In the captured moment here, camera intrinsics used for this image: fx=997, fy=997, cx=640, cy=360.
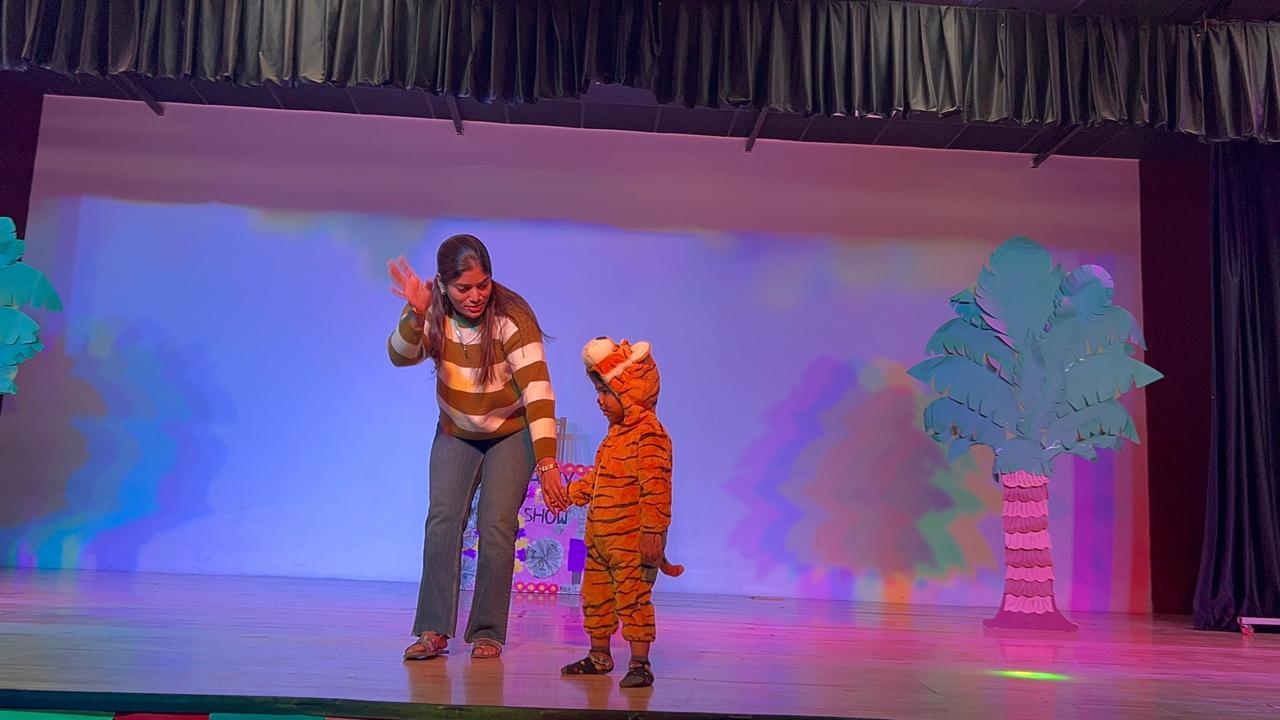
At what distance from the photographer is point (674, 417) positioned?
19.4 ft

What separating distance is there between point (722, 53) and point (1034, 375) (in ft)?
7.07

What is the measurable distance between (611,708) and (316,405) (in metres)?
4.17

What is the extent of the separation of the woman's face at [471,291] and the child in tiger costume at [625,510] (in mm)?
398

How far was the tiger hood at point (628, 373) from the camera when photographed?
8.91ft

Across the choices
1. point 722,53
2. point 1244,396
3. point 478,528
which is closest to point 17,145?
point 722,53

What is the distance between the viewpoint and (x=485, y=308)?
9.77 feet

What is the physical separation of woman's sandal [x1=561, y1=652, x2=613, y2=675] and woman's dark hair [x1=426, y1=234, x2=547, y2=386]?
2.78 ft

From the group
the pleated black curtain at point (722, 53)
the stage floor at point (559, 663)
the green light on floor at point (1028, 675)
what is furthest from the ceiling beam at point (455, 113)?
the green light on floor at point (1028, 675)

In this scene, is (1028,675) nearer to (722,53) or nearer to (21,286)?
(722,53)

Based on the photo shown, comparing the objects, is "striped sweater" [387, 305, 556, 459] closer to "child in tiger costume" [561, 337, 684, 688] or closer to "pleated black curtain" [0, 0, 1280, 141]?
"child in tiger costume" [561, 337, 684, 688]

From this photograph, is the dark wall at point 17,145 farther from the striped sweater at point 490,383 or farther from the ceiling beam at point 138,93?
the striped sweater at point 490,383

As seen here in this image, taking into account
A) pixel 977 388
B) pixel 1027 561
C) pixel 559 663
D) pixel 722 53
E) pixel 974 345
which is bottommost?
pixel 559 663

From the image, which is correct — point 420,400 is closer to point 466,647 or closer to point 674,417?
point 674,417

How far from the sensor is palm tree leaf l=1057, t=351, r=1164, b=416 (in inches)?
185
